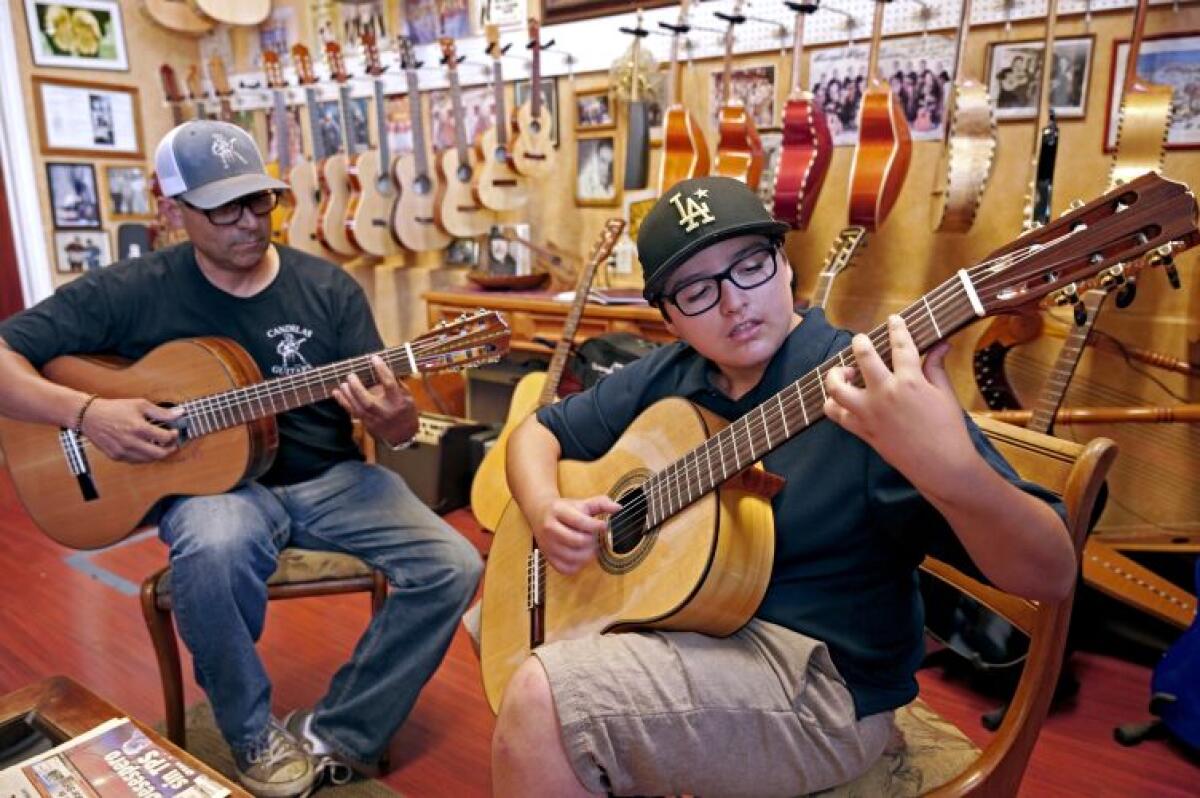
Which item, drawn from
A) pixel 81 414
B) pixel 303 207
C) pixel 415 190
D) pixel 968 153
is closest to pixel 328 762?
pixel 81 414

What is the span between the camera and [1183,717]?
189cm

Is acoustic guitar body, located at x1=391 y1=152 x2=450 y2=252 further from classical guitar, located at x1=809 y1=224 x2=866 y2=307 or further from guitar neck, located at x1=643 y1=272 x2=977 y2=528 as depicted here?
guitar neck, located at x1=643 y1=272 x2=977 y2=528

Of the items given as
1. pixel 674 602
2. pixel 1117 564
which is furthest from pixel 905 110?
pixel 674 602

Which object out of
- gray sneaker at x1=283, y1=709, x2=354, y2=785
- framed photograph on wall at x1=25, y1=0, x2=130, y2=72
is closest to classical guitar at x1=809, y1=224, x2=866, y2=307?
gray sneaker at x1=283, y1=709, x2=354, y2=785

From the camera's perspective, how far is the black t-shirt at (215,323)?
6.28 feet

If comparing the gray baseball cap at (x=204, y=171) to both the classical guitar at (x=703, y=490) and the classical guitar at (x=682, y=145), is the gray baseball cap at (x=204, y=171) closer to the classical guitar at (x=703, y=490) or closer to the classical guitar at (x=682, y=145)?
the classical guitar at (x=703, y=490)

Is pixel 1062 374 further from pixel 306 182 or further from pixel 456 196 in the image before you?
pixel 306 182

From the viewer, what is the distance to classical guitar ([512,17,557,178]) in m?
3.53

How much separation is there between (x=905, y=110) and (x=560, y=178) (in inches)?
62.2

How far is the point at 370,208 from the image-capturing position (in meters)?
3.98

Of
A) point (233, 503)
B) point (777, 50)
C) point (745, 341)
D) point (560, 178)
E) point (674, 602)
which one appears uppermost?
point (777, 50)

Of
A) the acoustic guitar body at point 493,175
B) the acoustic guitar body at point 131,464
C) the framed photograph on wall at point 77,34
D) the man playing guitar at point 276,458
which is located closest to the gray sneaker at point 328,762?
the man playing guitar at point 276,458

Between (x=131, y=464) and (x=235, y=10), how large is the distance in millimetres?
3631

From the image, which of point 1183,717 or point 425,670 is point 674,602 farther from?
point 1183,717
